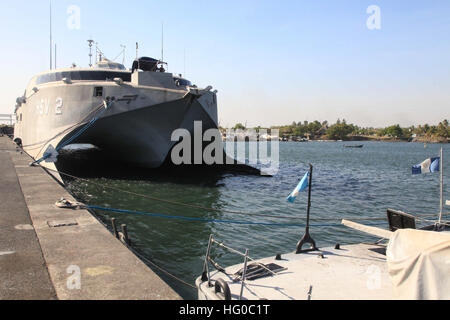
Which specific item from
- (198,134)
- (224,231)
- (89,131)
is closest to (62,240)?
(224,231)

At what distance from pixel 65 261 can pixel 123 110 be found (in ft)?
Result: 49.2

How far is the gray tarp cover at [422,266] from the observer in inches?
154

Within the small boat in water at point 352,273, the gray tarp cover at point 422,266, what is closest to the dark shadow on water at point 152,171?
the small boat in water at point 352,273

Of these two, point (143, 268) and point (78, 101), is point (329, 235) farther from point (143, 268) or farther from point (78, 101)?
point (78, 101)

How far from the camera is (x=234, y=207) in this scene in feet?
53.0

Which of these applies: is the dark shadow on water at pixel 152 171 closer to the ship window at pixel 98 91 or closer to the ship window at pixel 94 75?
the ship window at pixel 98 91

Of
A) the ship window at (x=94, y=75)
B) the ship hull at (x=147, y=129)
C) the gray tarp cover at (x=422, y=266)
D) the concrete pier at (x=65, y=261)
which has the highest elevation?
the ship window at (x=94, y=75)

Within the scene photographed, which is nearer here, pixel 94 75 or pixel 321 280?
pixel 321 280

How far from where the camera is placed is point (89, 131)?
69.1ft

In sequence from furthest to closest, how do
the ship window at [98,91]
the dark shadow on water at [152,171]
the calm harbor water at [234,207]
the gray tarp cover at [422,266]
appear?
1. the dark shadow on water at [152,171]
2. the ship window at [98,91]
3. the calm harbor water at [234,207]
4. the gray tarp cover at [422,266]

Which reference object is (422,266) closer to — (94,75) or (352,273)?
(352,273)

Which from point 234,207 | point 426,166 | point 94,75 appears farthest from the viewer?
point 94,75

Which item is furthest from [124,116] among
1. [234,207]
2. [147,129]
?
[234,207]

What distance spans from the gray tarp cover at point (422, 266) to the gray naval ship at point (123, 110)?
56.1 feet
